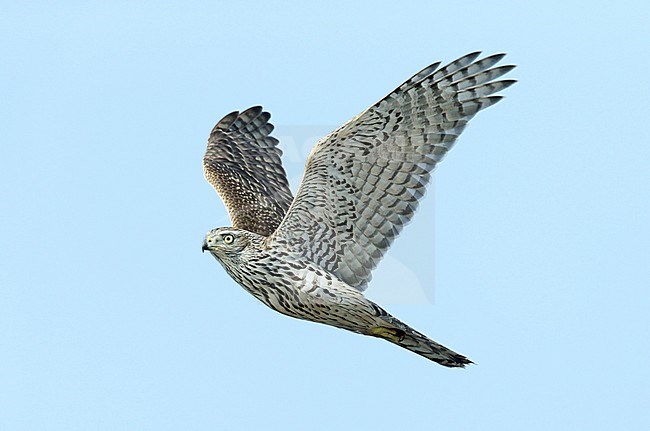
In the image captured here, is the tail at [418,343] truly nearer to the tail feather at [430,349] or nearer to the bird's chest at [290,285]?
the tail feather at [430,349]

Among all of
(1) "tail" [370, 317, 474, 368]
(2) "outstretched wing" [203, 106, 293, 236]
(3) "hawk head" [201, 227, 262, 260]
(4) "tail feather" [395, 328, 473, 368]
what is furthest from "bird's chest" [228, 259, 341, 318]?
(2) "outstretched wing" [203, 106, 293, 236]

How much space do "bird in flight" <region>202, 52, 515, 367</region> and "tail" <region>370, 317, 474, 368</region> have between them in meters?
0.01

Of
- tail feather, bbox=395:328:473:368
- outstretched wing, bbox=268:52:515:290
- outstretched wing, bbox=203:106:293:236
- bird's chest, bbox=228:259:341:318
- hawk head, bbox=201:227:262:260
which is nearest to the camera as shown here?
outstretched wing, bbox=268:52:515:290

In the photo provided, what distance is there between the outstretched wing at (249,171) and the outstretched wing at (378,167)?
1484 millimetres

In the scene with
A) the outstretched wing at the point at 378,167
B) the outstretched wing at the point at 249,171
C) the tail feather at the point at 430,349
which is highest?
the outstretched wing at the point at 249,171

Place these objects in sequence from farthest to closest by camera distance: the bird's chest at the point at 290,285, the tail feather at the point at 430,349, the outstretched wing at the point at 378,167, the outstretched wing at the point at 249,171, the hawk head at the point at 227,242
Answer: the outstretched wing at the point at 249,171
the hawk head at the point at 227,242
the tail feather at the point at 430,349
the bird's chest at the point at 290,285
the outstretched wing at the point at 378,167

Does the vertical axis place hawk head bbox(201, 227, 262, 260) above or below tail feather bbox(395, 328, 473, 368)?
above

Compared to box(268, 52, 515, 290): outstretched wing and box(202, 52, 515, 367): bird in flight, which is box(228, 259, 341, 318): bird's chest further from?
box(268, 52, 515, 290): outstretched wing

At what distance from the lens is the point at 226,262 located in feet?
39.6

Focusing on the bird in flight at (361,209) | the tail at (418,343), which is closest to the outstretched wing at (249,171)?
the bird in flight at (361,209)

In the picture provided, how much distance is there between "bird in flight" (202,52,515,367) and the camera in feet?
37.0

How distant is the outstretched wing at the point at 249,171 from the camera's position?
539 inches

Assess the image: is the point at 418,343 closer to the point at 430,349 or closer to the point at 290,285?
the point at 430,349

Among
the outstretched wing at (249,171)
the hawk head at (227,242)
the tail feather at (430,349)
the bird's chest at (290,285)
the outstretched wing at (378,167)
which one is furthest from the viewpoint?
the outstretched wing at (249,171)
